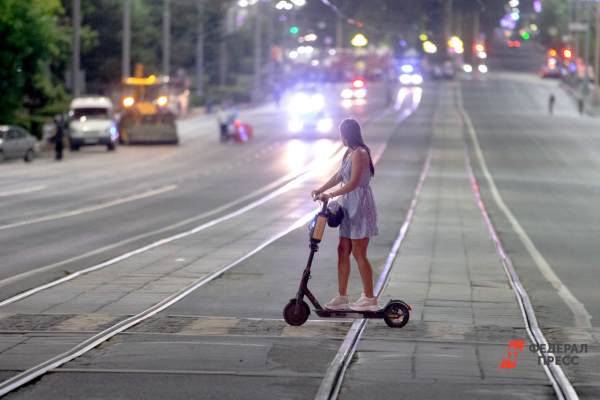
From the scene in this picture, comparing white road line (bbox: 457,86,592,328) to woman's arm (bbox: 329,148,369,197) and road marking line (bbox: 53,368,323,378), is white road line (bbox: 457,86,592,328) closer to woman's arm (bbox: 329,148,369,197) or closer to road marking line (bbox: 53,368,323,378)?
woman's arm (bbox: 329,148,369,197)

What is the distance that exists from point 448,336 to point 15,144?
40.1 meters

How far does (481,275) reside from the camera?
1723 cm

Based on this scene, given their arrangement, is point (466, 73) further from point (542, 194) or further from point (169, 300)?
point (169, 300)

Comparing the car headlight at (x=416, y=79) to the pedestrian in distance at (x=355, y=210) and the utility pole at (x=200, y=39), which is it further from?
the pedestrian in distance at (x=355, y=210)

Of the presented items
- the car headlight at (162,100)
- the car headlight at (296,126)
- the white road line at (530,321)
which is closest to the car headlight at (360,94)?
the car headlight at (296,126)

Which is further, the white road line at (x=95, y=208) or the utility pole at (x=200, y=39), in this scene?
the utility pole at (x=200, y=39)

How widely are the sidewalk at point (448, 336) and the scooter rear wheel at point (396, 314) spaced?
0.29 feet

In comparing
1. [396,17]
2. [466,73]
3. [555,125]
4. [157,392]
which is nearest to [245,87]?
[466,73]

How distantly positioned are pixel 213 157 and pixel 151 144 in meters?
10.1

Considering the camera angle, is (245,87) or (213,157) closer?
(213,157)

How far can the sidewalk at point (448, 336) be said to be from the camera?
30.4 feet

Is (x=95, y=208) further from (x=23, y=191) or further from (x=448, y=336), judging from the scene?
(x=448, y=336)

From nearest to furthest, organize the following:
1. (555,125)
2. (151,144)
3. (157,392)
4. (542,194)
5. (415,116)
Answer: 1. (157,392)
2. (542,194)
3. (151,144)
4. (555,125)
5. (415,116)

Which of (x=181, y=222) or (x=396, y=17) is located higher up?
(x=396, y=17)
